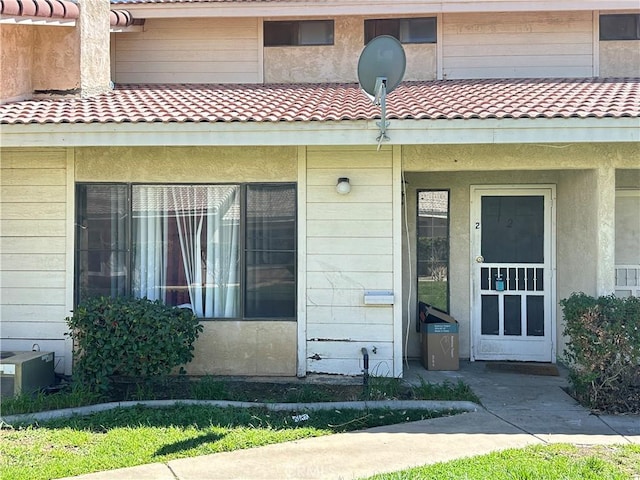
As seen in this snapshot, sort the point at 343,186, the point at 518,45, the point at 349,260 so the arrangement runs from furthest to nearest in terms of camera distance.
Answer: the point at 518,45
the point at 349,260
the point at 343,186

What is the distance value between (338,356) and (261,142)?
8.65ft

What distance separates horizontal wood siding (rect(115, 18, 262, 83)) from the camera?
9641mm

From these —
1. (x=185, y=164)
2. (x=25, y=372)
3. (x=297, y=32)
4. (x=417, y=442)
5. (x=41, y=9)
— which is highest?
(x=297, y=32)

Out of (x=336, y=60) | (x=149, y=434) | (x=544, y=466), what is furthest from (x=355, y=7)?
(x=544, y=466)

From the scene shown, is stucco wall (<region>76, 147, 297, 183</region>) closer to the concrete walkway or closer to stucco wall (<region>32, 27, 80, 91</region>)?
stucco wall (<region>32, 27, 80, 91</region>)

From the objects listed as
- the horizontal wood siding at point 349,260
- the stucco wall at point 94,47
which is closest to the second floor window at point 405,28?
the horizontal wood siding at point 349,260

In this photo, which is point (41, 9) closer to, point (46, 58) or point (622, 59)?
point (46, 58)

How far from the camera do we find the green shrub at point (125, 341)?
6031mm

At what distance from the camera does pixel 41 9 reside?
24.5 feet

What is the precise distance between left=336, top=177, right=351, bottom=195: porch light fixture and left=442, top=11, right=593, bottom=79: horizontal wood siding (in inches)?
146

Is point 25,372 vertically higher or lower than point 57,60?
lower

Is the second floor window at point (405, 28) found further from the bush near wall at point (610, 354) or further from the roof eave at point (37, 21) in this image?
the bush near wall at point (610, 354)

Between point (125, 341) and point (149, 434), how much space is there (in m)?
1.25

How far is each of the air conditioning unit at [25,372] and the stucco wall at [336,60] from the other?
18.1 feet
